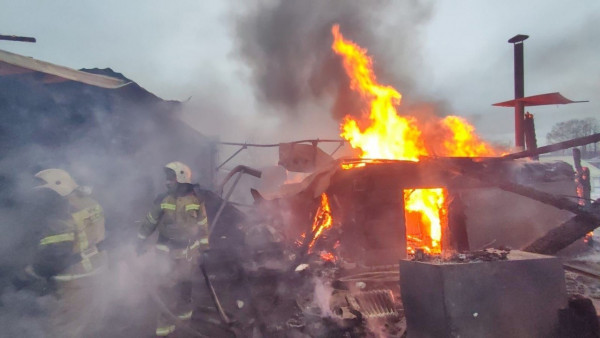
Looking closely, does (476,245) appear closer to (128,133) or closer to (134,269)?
(134,269)

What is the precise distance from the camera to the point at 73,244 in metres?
4.52

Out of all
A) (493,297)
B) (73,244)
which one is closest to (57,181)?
(73,244)

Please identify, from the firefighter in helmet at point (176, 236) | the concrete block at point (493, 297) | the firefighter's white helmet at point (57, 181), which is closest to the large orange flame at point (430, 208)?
the concrete block at point (493, 297)

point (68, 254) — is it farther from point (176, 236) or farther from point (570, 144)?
point (570, 144)

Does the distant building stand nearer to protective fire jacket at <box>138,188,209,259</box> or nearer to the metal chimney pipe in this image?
protective fire jacket at <box>138,188,209,259</box>

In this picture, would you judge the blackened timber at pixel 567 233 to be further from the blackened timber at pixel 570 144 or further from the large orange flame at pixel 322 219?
the large orange flame at pixel 322 219

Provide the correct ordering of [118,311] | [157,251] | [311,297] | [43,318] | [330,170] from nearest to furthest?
1. [43,318]
2. [157,251]
3. [118,311]
4. [311,297]
5. [330,170]

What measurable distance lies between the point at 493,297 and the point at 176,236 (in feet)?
15.0

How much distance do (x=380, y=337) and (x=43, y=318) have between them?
4.66 m

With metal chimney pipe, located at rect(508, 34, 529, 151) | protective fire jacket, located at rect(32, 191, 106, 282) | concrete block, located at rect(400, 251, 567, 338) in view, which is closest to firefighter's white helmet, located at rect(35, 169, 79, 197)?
protective fire jacket, located at rect(32, 191, 106, 282)

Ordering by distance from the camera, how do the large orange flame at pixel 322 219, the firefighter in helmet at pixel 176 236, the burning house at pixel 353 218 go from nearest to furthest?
the burning house at pixel 353 218 < the firefighter in helmet at pixel 176 236 < the large orange flame at pixel 322 219

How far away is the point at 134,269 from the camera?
590 centimetres

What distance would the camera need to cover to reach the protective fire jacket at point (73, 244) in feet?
14.1

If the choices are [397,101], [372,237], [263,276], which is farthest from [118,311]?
[397,101]
